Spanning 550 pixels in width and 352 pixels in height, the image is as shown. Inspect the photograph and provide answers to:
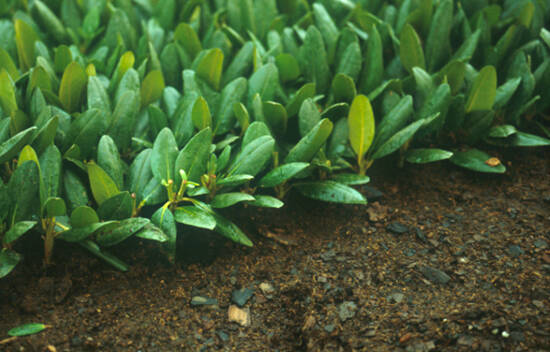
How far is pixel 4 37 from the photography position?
7.72ft

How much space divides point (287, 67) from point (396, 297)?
106cm

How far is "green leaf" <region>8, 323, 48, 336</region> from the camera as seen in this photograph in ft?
4.76

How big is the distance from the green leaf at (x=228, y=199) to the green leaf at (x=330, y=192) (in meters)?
0.25

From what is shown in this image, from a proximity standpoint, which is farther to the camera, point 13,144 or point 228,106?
point 228,106

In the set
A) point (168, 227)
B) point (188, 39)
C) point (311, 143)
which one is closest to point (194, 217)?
point (168, 227)

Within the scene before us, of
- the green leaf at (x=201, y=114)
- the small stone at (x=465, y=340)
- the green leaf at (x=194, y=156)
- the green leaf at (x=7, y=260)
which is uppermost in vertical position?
the green leaf at (x=201, y=114)

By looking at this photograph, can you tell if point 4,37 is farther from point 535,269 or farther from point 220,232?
point 535,269

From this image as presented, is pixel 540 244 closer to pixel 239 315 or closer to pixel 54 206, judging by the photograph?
pixel 239 315

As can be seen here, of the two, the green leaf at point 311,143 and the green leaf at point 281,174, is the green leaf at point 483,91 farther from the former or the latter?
the green leaf at point 281,174

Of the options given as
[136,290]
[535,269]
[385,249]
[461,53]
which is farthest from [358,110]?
[136,290]

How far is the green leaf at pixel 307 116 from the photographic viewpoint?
184 cm

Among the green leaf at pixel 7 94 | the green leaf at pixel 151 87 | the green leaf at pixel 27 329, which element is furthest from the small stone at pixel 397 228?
the green leaf at pixel 7 94

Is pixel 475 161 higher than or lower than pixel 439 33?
lower

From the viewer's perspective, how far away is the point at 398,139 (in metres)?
1.87
